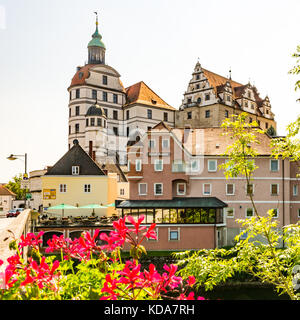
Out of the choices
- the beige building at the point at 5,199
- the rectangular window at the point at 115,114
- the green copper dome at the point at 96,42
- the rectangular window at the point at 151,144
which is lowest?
the beige building at the point at 5,199

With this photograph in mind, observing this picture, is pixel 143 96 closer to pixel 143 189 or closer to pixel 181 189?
pixel 143 189

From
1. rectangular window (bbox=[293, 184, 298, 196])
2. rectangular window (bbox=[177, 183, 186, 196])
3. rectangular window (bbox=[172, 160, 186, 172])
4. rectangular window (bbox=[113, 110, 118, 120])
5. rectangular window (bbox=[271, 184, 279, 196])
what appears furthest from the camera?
rectangular window (bbox=[113, 110, 118, 120])

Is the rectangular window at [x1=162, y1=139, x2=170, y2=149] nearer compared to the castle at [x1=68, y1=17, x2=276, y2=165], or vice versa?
the rectangular window at [x1=162, y1=139, x2=170, y2=149]

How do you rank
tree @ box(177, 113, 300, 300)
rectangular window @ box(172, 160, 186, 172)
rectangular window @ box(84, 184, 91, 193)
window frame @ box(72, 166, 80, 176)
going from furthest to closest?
window frame @ box(72, 166, 80, 176) < rectangular window @ box(84, 184, 91, 193) < rectangular window @ box(172, 160, 186, 172) < tree @ box(177, 113, 300, 300)

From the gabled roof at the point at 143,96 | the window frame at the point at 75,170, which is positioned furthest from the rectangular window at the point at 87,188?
the gabled roof at the point at 143,96

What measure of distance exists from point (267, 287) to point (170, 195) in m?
11.4

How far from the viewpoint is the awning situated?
29.8m

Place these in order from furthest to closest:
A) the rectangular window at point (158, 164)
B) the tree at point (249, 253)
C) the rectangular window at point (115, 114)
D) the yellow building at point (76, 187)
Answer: the rectangular window at point (115, 114) → the yellow building at point (76, 187) → the rectangular window at point (158, 164) → the tree at point (249, 253)

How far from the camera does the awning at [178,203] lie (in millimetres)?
29781

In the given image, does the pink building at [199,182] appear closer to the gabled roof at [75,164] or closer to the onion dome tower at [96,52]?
the gabled roof at [75,164]

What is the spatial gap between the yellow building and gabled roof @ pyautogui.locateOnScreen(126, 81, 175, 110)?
33375mm

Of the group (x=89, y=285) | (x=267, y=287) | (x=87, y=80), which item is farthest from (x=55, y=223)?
(x=87, y=80)

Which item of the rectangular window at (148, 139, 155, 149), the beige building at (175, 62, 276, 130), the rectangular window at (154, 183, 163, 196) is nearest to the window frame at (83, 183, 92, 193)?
the rectangular window at (154, 183, 163, 196)

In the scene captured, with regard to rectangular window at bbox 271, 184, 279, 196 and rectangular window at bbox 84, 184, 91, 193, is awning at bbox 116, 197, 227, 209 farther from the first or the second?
rectangular window at bbox 84, 184, 91, 193
